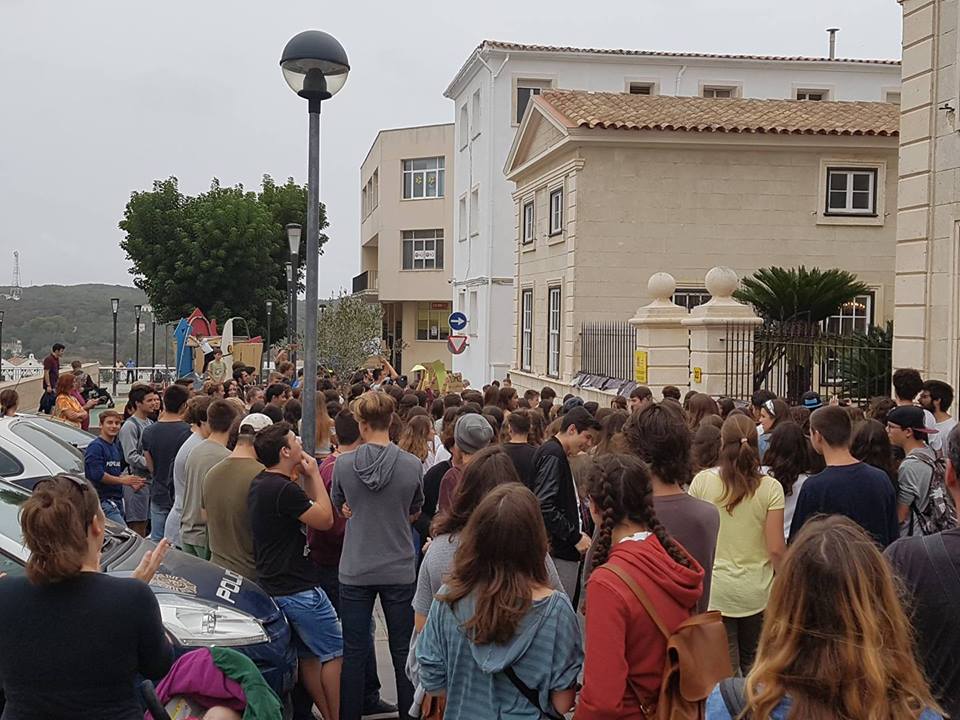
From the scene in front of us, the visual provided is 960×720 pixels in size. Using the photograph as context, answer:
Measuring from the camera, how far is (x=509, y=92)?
3481 cm

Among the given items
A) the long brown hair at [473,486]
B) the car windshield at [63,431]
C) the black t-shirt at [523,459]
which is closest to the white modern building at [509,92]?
the car windshield at [63,431]

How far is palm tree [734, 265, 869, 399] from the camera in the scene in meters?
15.9

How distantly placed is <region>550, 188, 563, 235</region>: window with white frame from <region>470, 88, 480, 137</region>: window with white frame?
12.0 metres

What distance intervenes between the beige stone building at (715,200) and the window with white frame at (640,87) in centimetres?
1434

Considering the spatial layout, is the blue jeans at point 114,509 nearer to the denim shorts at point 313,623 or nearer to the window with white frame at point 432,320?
the denim shorts at point 313,623

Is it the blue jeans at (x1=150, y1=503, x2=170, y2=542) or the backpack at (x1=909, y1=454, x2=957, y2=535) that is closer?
the backpack at (x1=909, y1=454, x2=957, y2=535)

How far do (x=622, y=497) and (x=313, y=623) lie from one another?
2638 mm

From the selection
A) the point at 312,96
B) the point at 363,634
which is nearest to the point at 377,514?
the point at 363,634

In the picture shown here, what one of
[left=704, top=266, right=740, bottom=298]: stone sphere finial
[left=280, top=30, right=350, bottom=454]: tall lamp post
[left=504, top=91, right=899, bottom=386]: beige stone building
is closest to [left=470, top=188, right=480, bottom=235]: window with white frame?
[left=504, top=91, right=899, bottom=386]: beige stone building

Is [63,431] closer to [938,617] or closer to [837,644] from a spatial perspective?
[938,617]

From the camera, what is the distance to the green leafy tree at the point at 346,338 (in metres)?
30.7

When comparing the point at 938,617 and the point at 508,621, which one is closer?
the point at 938,617

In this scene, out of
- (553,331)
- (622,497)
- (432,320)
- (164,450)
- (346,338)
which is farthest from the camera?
(432,320)

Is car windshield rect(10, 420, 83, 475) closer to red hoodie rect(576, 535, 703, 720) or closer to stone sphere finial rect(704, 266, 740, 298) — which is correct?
red hoodie rect(576, 535, 703, 720)
